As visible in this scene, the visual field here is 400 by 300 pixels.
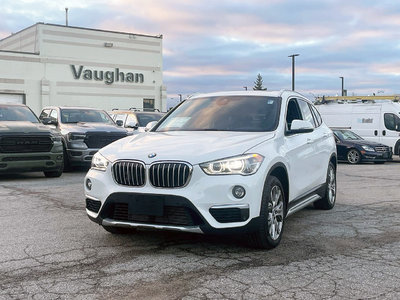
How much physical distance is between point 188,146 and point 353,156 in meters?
14.3

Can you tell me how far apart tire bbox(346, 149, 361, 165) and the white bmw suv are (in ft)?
41.3

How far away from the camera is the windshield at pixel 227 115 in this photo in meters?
5.77

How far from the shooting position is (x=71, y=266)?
446cm

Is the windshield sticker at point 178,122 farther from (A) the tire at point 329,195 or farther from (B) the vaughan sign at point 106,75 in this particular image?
(B) the vaughan sign at point 106,75

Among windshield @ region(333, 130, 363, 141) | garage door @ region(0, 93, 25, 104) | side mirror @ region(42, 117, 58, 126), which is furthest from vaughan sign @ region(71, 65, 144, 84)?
side mirror @ region(42, 117, 58, 126)

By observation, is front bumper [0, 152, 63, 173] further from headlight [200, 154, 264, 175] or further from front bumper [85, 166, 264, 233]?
headlight [200, 154, 264, 175]

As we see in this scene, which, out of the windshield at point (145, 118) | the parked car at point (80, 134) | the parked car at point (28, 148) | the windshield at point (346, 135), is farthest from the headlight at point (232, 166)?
the windshield at point (346, 135)

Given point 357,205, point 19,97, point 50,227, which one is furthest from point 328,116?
point 19,97

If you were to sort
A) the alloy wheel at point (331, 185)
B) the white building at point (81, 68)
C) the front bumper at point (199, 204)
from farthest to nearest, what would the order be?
1. the white building at point (81, 68)
2. the alloy wheel at point (331, 185)
3. the front bumper at point (199, 204)

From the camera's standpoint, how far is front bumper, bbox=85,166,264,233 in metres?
4.52

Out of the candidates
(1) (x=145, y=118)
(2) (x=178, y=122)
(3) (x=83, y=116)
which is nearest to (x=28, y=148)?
(3) (x=83, y=116)

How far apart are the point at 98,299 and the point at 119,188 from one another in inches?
53.7

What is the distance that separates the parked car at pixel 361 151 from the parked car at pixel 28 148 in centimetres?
1078

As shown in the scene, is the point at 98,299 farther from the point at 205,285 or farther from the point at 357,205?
the point at 357,205
